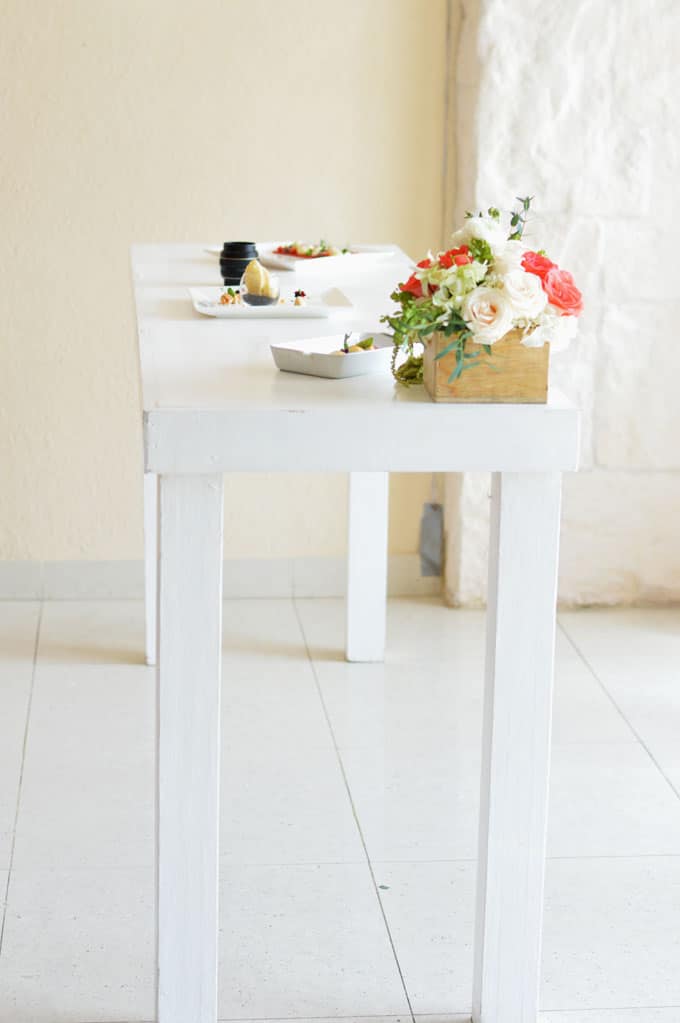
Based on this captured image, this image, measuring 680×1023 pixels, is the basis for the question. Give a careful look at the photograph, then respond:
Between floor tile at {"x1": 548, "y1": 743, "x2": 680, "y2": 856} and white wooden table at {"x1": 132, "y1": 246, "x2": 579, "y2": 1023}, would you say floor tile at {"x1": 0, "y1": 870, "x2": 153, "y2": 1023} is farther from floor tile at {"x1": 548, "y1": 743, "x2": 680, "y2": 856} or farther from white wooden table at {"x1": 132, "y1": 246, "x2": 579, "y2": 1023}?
floor tile at {"x1": 548, "y1": 743, "x2": 680, "y2": 856}

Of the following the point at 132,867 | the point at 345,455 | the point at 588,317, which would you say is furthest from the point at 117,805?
the point at 588,317

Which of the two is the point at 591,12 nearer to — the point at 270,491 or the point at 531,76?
the point at 531,76

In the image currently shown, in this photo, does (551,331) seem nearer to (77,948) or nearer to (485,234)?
(485,234)

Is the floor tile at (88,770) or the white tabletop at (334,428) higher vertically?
the white tabletop at (334,428)

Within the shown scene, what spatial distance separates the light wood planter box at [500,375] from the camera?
1.92 meters

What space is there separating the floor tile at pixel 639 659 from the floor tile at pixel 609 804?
138 millimetres

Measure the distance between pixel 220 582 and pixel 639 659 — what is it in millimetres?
1953

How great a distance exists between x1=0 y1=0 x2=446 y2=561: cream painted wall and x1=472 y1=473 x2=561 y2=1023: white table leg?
6.45 feet

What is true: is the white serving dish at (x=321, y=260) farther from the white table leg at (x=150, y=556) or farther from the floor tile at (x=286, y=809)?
the floor tile at (x=286, y=809)

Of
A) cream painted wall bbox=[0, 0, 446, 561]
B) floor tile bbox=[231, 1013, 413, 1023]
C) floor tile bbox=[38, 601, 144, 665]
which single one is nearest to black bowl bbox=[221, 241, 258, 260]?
cream painted wall bbox=[0, 0, 446, 561]

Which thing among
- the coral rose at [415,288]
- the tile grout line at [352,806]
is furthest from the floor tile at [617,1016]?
the coral rose at [415,288]

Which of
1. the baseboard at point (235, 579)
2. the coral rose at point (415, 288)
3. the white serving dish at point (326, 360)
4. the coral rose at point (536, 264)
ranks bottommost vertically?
the baseboard at point (235, 579)

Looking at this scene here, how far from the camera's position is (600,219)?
3.76 metres

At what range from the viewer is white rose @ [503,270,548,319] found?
1873mm
